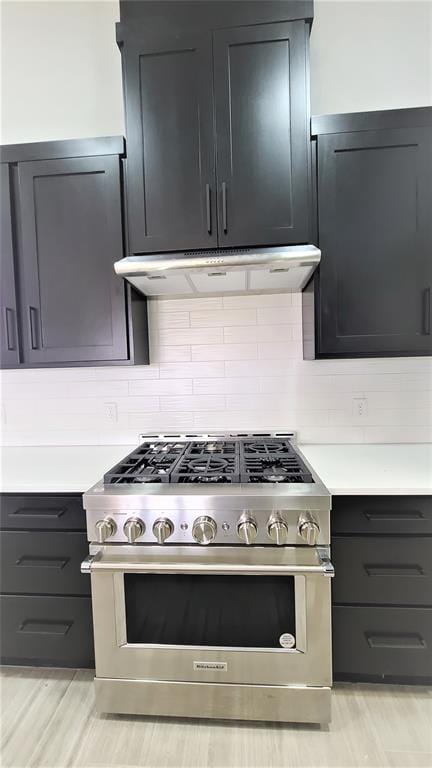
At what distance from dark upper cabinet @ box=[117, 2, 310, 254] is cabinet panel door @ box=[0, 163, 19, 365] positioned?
626 mm

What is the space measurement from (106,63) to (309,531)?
2.47 metres

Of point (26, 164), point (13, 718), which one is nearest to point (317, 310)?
point (26, 164)

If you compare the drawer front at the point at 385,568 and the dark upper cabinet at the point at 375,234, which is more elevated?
the dark upper cabinet at the point at 375,234

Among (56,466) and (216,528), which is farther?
(56,466)

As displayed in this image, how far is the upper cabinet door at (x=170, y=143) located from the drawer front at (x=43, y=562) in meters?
1.27

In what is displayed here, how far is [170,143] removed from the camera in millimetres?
1542

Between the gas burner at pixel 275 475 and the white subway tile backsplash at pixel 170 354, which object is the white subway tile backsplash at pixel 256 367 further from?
the gas burner at pixel 275 475

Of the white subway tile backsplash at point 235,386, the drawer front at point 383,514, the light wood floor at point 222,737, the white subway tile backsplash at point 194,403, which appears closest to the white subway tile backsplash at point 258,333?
the white subway tile backsplash at point 235,386

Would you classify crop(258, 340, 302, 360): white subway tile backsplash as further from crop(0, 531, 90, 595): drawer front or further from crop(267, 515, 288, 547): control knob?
crop(0, 531, 90, 595): drawer front

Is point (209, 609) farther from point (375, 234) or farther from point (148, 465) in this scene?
point (375, 234)

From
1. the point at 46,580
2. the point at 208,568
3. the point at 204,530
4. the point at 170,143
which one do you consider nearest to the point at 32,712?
the point at 46,580

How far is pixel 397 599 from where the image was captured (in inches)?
54.9

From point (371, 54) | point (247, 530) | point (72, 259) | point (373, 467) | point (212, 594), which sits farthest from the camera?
point (371, 54)

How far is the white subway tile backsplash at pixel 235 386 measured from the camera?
193 cm
